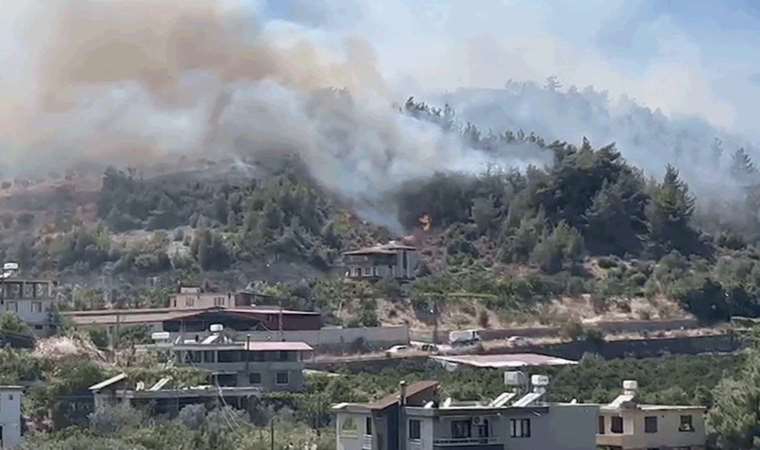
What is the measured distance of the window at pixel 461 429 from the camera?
171 ft

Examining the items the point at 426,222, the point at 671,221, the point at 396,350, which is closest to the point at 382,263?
the point at 426,222

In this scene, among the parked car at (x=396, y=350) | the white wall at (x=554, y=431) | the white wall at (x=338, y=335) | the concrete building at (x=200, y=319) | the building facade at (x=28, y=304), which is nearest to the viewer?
the white wall at (x=554, y=431)

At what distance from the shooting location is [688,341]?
96000 mm

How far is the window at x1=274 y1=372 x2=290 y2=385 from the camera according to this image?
7650cm

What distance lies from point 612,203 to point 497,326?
26184 millimetres

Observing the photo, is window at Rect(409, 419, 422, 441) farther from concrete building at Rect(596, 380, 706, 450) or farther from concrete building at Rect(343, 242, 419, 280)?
concrete building at Rect(343, 242, 419, 280)

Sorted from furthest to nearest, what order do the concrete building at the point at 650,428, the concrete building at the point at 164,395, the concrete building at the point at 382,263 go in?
the concrete building at the point at 382,263 < the concrete building at the point at 164,395 < the concrete building at the point at 650,428

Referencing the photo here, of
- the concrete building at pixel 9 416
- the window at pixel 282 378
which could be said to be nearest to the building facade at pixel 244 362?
the window at pixel 282 378

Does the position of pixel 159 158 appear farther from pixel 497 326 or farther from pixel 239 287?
pixel 497 326

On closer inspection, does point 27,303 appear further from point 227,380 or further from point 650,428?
point 650,428

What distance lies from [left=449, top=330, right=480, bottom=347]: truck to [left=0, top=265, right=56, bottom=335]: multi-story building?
18987 mm

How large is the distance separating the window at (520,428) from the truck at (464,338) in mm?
37097

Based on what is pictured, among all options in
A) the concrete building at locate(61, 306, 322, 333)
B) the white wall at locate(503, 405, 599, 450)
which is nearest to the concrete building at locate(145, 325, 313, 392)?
the concrete building at locate(61, 306, 322, 333)

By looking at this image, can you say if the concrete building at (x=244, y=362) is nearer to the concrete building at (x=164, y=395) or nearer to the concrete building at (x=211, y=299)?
the concrete building at (x=164, y=395)
